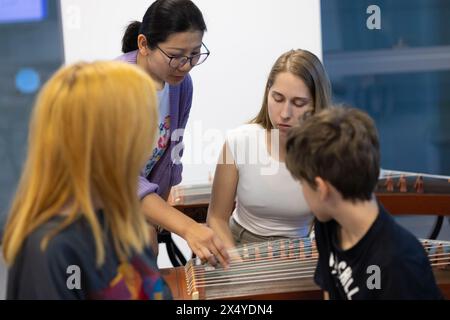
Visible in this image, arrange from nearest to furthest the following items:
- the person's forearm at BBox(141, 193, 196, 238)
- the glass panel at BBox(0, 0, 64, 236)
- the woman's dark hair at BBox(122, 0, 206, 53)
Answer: the person's forearm at BBox(141, 193, 196, 238) < the woman's dark hair at BBox(122, 0, 206, 53) < the glass panel at BBox(0, 0, 64, 236)

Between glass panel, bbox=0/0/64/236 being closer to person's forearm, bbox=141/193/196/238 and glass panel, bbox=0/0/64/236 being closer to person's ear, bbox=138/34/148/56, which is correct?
person's ear, bbox=138/34/148/56

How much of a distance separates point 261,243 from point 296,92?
479 millimetres

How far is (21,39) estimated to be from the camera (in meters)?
5.30

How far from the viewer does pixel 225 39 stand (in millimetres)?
3893

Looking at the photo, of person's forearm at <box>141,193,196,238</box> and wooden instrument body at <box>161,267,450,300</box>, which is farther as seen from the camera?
person's forearm at <box>141,193,196,238</box>

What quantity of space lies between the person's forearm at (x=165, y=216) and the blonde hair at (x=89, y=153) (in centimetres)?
78

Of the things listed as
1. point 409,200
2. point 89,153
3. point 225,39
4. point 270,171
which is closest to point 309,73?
point 270,171

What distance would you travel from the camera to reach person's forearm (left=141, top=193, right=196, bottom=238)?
2.30 metres

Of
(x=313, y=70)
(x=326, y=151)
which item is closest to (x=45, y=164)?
(x=326, y=151)

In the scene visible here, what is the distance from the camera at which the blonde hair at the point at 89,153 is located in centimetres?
145

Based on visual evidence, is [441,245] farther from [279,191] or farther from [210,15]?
[210,15]

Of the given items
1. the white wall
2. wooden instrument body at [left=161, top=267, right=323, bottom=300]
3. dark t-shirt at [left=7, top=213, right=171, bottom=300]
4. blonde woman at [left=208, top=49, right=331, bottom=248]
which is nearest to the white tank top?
blonde woman at [left=208, top=49, right=331, bottom=248]

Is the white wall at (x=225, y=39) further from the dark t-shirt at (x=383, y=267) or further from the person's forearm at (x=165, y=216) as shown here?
the dark t-shirt at (x=383, y=267)

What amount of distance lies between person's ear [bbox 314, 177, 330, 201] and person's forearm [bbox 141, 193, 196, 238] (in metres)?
0.58
